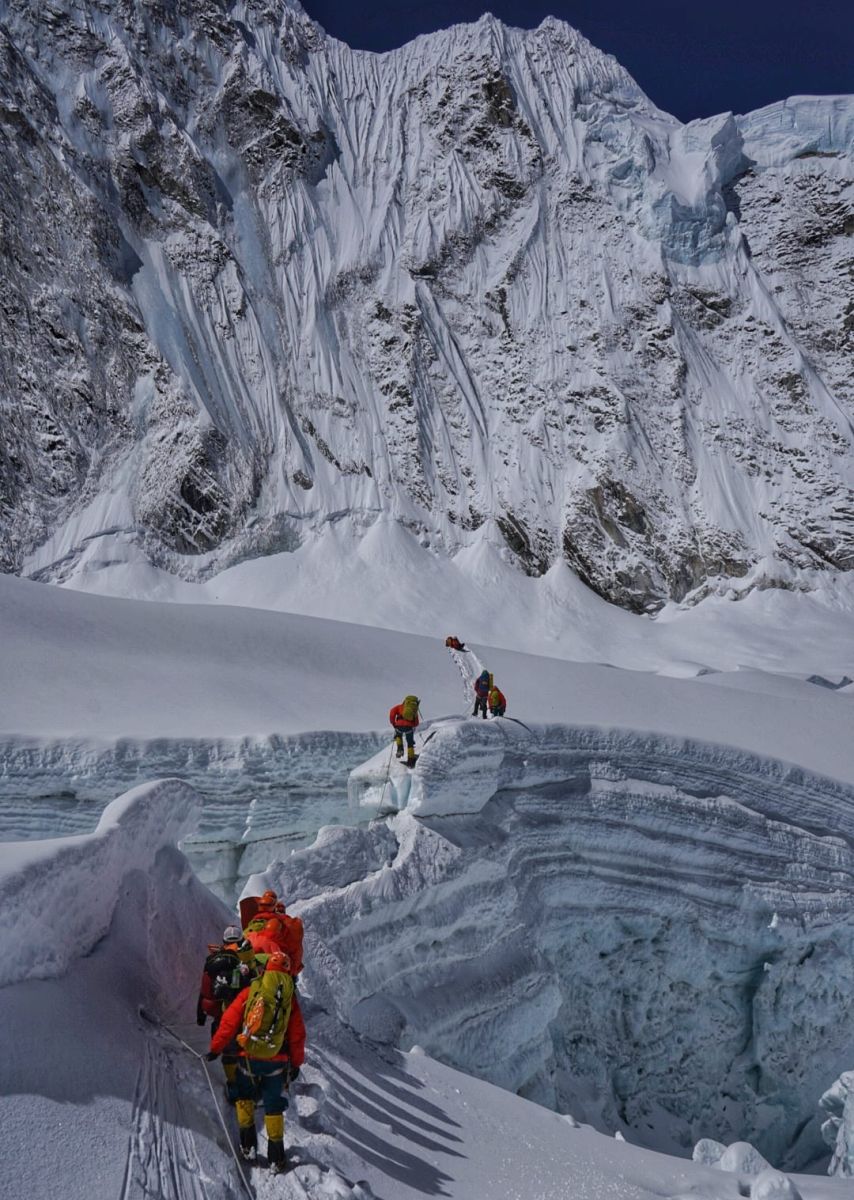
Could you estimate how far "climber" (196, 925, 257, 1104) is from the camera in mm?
3773

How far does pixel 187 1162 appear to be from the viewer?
3.28 m

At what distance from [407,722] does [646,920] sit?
353 centimetres

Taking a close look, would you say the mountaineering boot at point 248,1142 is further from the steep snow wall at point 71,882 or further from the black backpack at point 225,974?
the steep snow wall at point 71,882

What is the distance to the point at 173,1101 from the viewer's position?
353cm

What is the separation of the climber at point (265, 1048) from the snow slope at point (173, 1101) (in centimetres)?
15

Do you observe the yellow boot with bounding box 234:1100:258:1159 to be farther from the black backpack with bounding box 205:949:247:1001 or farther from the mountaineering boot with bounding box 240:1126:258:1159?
the black backpack with bounding box 205:949:247:1001

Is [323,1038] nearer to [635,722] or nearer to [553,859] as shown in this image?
[553,859]

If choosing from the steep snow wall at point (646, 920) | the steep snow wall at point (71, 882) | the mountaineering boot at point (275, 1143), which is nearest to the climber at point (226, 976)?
the mountaineering boot at point (275, 1143)

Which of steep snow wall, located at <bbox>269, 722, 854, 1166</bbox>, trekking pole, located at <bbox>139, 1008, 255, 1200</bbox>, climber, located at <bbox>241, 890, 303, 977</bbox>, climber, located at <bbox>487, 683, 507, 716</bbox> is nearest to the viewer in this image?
trekking pole, located at <bbox>139, 1008, 255, 1200</bbox>

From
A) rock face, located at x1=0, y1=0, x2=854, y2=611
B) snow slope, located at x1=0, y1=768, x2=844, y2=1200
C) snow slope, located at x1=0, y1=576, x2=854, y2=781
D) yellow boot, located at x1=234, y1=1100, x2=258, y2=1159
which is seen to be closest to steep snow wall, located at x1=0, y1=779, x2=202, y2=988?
snow slope, located at x1=0, y1=768, x2=844, y2=1200

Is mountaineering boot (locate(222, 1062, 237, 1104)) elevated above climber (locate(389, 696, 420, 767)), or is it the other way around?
climber (locate(389, 696, 420, 767))

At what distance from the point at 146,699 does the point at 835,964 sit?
7.94 metres

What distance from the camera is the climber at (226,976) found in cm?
377

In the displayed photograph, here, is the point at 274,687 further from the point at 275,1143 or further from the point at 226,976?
the point at 275,1143
